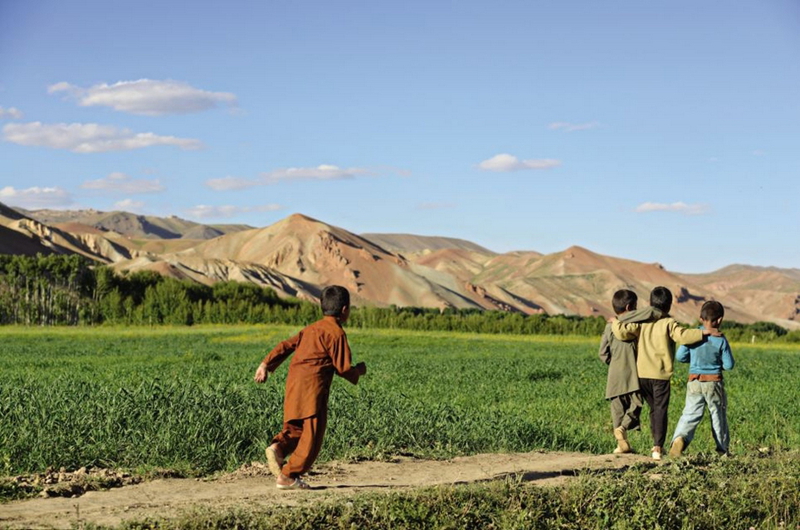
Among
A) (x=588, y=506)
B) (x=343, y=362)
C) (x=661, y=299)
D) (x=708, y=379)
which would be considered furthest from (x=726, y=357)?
(x=343, y=362)

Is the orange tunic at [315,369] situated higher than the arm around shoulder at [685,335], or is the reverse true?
the arm around shoulder at [685,335]

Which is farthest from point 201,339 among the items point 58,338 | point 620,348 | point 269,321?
point 620,348

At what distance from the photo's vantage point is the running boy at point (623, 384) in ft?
35.4

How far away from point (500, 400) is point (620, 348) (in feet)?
27.4

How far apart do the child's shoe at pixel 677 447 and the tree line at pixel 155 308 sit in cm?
6699

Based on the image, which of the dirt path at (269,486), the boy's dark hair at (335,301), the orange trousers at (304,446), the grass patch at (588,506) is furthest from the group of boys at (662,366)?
the orange trousers at (304,446)

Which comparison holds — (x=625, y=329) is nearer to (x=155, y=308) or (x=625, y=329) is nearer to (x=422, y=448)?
(x=422, y=448)

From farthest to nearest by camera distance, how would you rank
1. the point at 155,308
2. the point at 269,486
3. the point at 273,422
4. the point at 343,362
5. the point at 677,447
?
the point at 155,308 → the point at 273,422 → the point at 677,447 → the point at 269,486 → the point at 343,362

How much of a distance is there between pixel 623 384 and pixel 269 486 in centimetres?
456

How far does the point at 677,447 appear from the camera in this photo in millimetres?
10570

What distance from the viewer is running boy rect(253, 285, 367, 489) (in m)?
8.17

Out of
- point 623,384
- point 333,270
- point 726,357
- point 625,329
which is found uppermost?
point 333,270

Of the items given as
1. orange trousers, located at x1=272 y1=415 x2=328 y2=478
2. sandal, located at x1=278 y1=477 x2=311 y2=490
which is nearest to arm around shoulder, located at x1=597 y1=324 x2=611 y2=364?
orange trousers, located at x1=272 y1=415 x2=328 y2=478

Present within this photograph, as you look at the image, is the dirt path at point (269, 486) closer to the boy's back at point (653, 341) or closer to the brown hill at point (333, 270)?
the boy's back at point (653, 341)
